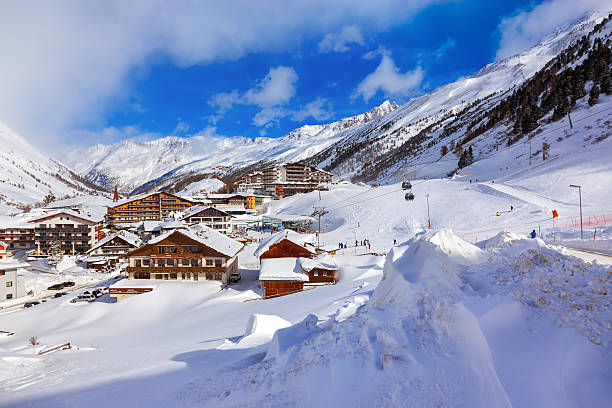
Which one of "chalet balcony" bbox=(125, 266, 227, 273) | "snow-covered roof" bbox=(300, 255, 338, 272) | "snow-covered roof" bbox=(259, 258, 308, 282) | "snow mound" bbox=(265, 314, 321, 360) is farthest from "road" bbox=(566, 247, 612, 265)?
"chalet balcony" bbox=(125, 266, 227, 273)

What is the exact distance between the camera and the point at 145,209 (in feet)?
315

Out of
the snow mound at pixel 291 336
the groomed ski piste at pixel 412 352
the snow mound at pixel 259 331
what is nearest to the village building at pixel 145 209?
the groomed ski piste at pixel 412 352

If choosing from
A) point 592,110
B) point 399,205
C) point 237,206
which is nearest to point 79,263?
point 237,206

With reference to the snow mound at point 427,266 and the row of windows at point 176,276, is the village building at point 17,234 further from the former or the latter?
the snow mound at point 427,266

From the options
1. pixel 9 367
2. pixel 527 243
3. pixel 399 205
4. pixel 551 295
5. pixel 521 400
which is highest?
pixel 399 205

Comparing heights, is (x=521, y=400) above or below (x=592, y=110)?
below

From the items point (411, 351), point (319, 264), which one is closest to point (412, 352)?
point (411, 351)

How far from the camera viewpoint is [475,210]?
4500 centimetres

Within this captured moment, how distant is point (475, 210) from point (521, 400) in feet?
147

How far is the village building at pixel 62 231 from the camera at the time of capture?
67.7 metres

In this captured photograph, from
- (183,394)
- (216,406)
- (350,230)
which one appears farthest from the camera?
(350,230)

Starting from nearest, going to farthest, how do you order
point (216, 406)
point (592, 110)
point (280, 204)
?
point (216, 406), point (592, 110), point (280, 204)

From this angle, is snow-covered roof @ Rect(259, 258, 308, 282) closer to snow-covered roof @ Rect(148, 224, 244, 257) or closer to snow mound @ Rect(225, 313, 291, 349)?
snow-covered roof @ Rect(148, 224, 244, 257)

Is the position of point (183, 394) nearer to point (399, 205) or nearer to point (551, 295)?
point (551, 295)
